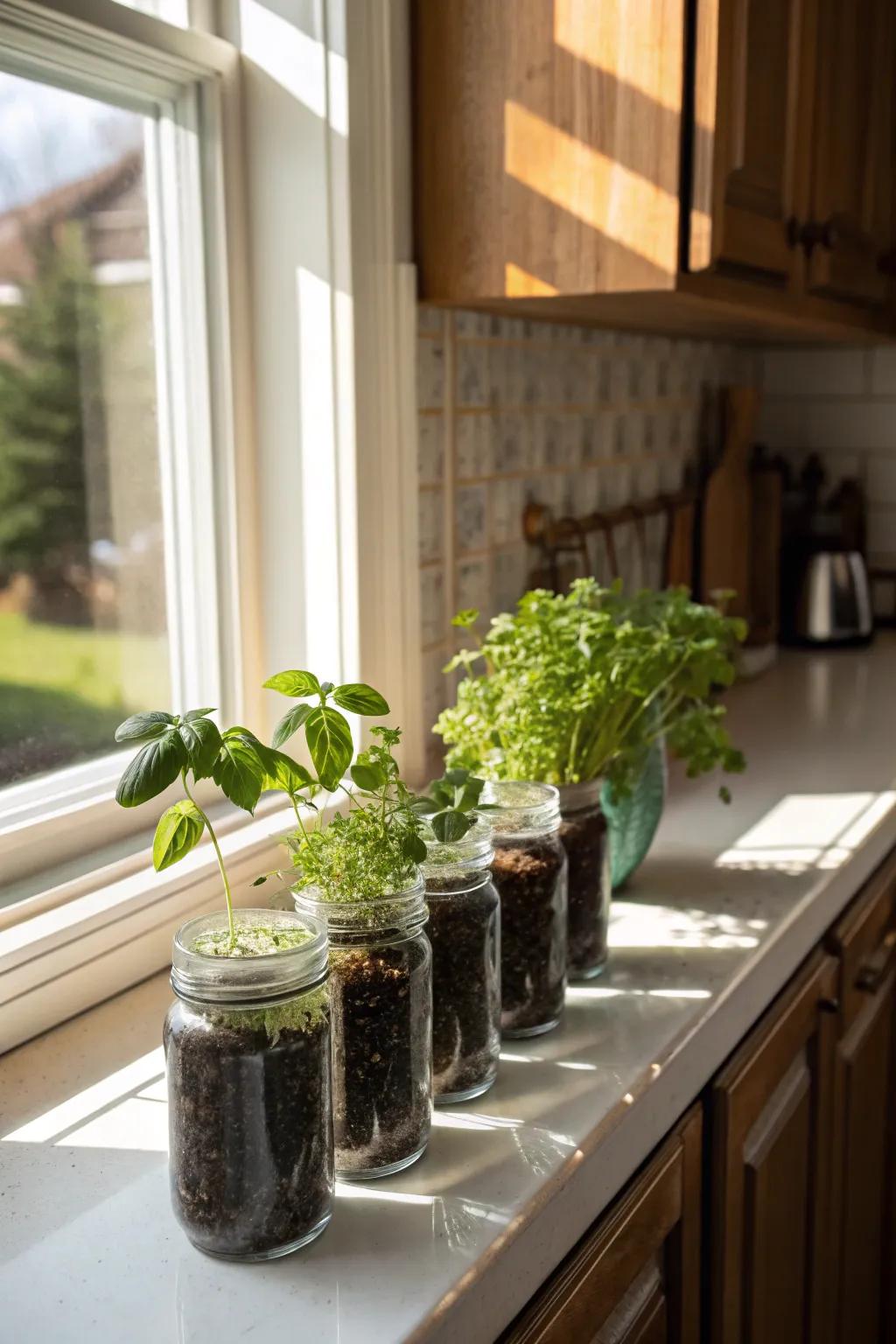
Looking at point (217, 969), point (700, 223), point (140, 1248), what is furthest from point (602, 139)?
point (140, 1248)

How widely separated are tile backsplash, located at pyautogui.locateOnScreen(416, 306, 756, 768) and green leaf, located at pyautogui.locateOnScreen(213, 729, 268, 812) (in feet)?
2.66

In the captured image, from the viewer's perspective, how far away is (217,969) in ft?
2.24

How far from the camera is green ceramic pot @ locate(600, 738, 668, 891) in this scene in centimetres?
124

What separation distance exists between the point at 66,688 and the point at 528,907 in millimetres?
493

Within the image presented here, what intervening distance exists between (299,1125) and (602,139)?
3.30 ft

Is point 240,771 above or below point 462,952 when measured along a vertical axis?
above

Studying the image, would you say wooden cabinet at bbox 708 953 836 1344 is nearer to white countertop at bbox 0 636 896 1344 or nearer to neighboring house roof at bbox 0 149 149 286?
white countertop at bbox 0 636 896 1344

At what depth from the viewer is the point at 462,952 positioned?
86 centimetres

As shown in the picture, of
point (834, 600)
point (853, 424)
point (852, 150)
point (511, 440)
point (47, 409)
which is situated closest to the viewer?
point (47, 409)

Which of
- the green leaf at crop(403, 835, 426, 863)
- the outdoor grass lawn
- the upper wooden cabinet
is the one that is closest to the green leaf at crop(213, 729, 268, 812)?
the green leaf at crop(403, 835, 426, 863)

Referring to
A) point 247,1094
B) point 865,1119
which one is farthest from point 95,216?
point 865,1119

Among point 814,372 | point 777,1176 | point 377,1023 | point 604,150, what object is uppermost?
point 604,150

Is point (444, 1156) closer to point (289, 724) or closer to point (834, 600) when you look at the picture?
point (289, 724)

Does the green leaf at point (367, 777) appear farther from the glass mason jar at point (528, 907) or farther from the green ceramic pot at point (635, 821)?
the green ceramic pot at point (635, 821)
